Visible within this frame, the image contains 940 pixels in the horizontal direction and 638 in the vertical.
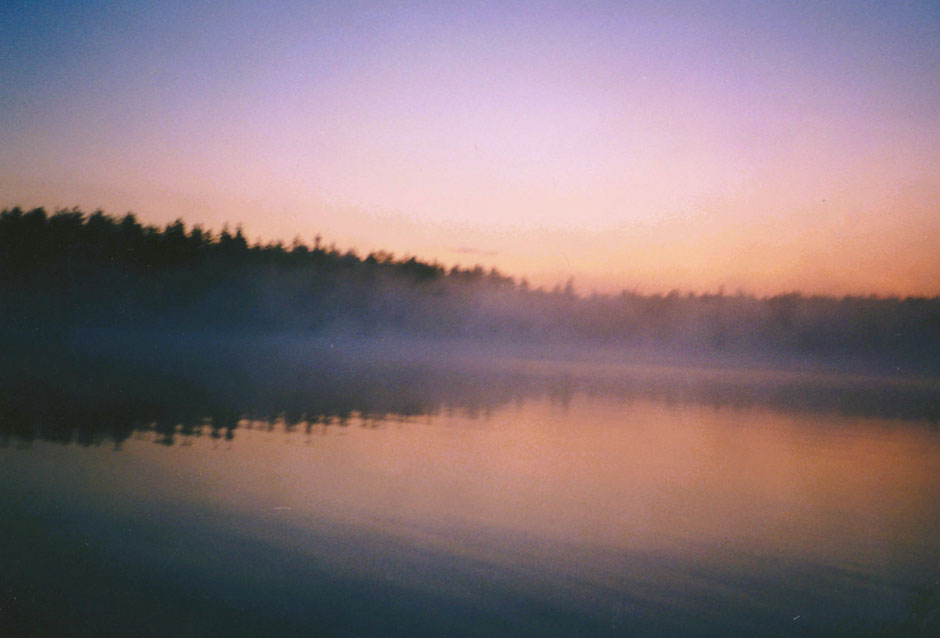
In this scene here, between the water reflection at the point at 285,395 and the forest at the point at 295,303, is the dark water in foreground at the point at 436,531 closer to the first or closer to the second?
the water reflection at the point at 285,395

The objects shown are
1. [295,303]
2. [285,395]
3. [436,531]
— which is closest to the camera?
[436,531]

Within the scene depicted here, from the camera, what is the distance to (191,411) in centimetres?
1348

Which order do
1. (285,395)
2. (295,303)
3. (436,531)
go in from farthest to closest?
(295,303), (285,395), (436,531)

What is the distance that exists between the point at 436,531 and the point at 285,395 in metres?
11.3

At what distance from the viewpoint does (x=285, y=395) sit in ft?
57.0

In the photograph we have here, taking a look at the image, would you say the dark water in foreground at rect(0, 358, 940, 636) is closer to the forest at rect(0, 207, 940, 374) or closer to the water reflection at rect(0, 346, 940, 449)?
the water reflection at rect(0, 346, 940, 449)

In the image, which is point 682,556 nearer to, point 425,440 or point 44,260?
point 425,440

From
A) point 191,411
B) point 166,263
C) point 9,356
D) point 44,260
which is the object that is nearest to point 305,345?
point 166,263

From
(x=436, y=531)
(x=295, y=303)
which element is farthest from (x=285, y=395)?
(x=295, y=303)

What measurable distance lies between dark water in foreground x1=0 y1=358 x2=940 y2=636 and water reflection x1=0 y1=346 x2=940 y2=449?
0.19 meters

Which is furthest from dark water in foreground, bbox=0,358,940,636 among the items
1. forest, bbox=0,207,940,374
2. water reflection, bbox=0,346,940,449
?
forest, bbox=0,207,940,374

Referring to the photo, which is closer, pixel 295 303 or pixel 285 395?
pixel 285 395

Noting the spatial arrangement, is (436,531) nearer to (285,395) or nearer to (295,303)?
(285,395)

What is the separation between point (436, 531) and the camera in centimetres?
710
